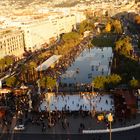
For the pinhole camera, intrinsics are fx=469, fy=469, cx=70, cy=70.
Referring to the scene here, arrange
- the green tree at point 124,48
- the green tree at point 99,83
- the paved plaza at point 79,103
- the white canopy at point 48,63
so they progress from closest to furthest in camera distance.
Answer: the paved plaza at point 79,103, the green tree at point 99,83, the white canopy at point 48,63, the green tree at point 124,48

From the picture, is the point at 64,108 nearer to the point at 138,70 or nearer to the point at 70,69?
the point at 138,70

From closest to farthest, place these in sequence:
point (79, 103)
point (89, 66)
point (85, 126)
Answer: point (85, 126)
point (79, 103)
point (89, 66)

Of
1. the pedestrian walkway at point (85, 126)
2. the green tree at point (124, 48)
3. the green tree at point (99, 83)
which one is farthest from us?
the green tree at point (124, 48)

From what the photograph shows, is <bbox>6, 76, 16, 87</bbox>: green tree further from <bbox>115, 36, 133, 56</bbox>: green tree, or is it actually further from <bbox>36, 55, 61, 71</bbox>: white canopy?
<bbox>115, 36, 133, 56</bbox>: green tree

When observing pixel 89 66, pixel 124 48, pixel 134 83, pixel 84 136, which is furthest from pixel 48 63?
pixel 84 136

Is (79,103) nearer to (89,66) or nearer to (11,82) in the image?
(11,82)

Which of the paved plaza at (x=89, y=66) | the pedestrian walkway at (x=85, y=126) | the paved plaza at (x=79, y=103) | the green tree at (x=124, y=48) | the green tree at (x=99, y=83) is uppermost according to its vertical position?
the green tree at (x=99, y=83)

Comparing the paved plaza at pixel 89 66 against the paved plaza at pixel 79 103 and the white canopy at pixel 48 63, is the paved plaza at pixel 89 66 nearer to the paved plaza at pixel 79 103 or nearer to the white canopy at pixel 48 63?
the white canopy at pixel 48 63

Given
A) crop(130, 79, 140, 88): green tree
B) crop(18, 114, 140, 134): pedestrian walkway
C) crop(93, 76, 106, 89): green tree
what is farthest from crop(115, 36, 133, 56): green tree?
crop(18, 114, 140, 134): pedestrian walkway

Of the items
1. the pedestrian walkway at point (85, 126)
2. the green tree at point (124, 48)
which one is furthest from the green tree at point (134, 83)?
the green tree at point (124, 48)
